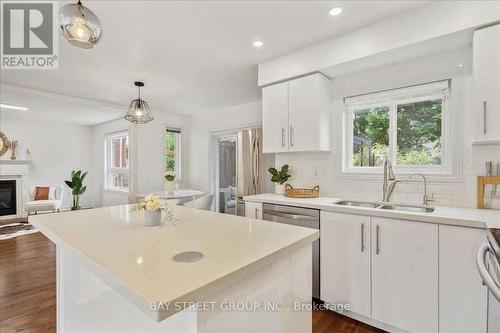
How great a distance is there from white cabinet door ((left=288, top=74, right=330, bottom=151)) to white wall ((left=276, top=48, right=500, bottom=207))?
0.61 ft

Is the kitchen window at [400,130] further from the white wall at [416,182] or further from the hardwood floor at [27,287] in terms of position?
the hardwood floor at [27,287]

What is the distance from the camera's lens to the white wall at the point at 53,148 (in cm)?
612

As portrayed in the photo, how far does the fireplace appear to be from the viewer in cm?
581

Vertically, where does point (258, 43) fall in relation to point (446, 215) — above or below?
above

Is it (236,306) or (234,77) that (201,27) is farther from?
(236,306)

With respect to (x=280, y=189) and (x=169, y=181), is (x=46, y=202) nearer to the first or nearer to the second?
(x=169, y=181)

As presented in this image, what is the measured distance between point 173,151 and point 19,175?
3.84 metres

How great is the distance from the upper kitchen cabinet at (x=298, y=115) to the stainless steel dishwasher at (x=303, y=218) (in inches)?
27.1

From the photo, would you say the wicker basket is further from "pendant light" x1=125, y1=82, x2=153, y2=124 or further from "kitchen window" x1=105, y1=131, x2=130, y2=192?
"kitchen window" x1=105, y1=131, x2=130, y2=192

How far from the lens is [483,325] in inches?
61.4

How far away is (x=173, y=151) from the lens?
577 centimetres

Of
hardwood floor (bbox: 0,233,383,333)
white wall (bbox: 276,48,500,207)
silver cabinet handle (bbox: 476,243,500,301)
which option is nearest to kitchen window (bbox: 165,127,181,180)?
hardwood floor (bbox: 0,233,383,333)

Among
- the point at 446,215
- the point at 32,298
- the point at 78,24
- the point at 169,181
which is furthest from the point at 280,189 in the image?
the point at 32,298

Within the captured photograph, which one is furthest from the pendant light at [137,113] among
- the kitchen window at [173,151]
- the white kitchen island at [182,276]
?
the kitchen window at [173,151]
